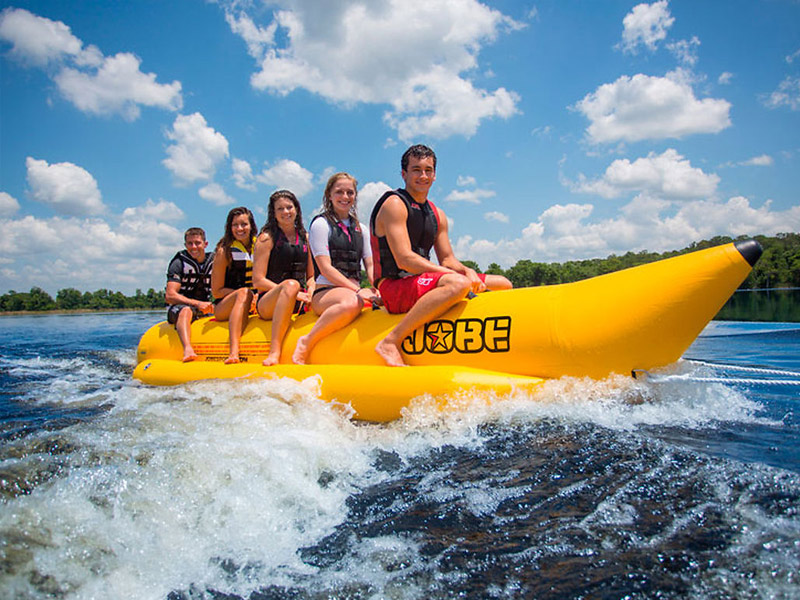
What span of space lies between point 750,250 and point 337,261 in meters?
2.67

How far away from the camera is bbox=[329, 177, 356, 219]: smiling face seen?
3.84 metres

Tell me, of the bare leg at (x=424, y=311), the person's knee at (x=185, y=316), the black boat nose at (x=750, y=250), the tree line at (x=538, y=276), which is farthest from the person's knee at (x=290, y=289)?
the tree line at (x=538, y=276)

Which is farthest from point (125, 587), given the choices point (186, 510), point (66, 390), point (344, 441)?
point (66, 390)

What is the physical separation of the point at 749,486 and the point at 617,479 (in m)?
0.42

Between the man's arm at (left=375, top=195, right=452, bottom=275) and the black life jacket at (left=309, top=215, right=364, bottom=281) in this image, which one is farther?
the black life jacket at (left=309, top=215, right=364, bottom=281)

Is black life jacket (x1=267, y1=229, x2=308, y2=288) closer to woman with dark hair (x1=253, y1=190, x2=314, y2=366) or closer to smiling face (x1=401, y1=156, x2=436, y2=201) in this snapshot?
woman with dark hair (x1=253, y1=190, x2=314, y2=366)

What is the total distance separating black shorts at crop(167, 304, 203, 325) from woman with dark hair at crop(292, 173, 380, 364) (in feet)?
6.09

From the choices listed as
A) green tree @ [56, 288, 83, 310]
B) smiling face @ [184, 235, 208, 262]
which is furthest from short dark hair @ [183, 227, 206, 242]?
green tree @ [56, 288, 83, 310]

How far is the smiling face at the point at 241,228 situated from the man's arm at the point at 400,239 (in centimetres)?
205

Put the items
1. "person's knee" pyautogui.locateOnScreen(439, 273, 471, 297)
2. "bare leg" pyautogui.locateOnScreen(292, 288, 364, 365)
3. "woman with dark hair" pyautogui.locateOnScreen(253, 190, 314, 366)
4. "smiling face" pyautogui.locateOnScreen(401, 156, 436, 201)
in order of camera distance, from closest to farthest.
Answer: "person's knee" pyautogui.locateOnScreen(439, 273, 471, 297) → "smiling face" pyautogui.locateOnScreen(401, 156, 436, 201) → "bare leg" pyautogui.locateOnScreen(292, 288, 364, 365) → "woman with dark hair" pyautogui.locateOnScreen(253, 190, 314, 366)

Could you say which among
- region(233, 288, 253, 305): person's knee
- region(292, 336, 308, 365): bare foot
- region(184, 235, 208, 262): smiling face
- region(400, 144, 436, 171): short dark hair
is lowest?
region(292, 336, 308, 365): bare foot

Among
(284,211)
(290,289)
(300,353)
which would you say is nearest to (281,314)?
(290,289)

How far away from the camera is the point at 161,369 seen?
422 centimetres

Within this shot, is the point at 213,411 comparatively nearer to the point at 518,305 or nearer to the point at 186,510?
the point at 186,510
